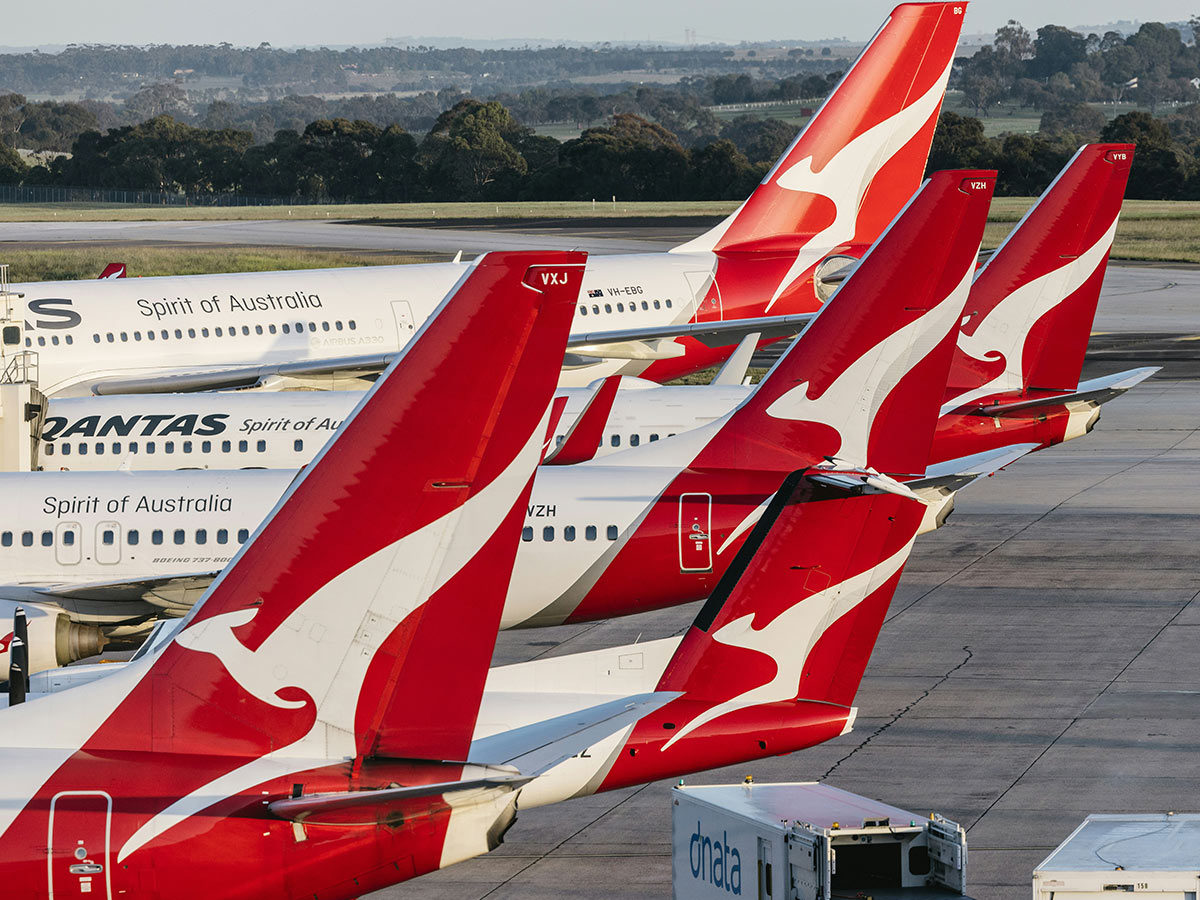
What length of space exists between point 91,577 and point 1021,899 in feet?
42.8

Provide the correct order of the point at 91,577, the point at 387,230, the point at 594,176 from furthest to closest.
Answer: the point at 594,176 < the point at 387,230 < the point at 91,577

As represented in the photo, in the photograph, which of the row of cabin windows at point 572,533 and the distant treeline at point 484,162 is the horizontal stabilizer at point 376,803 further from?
the distant treeline at point 484,162

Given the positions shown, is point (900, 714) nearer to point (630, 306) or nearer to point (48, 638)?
point (48, 638)

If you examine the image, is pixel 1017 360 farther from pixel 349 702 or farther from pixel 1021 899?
pixel 349 702

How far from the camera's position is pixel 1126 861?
41.7ft

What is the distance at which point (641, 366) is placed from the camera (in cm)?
4272

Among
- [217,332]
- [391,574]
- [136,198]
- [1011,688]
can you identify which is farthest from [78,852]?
[136,198]

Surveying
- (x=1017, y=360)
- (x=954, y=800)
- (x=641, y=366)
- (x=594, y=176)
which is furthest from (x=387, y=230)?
(x=954, y=800)

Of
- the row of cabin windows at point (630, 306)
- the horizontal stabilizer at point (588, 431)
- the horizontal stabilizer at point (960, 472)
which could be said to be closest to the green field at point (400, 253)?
the row of cabin windows at point (630, 306)

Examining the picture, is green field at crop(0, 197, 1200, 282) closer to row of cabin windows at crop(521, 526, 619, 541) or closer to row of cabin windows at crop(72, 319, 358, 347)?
row of cabin windows at crop(72, 319, 358, 347)

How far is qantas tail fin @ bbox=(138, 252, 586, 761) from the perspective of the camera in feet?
36.0

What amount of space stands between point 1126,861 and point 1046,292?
2052 centimetres

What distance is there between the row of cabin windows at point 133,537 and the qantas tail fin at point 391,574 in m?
12.0

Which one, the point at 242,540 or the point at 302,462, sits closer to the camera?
the point at 242,540
